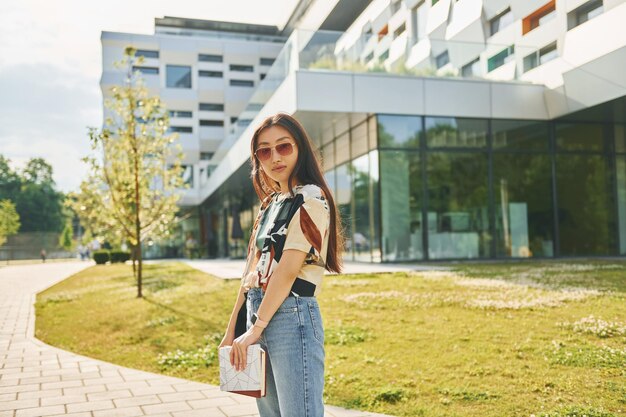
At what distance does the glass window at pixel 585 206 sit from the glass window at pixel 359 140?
634 centimetres

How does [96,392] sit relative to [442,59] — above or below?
below

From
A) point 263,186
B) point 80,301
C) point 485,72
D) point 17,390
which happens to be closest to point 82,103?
point 80,301

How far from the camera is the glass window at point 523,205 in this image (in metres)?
18.5

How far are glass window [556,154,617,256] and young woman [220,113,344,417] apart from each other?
18.2 meters

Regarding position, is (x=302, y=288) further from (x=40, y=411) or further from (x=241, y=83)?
(x=241, y=83)

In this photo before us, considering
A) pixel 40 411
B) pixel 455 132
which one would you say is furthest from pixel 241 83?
pixel 40 411

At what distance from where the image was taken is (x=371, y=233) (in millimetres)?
18062

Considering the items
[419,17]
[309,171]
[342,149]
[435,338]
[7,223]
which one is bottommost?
[435,338]

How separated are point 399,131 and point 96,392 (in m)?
13.8

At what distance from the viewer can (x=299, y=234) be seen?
7.60 ft

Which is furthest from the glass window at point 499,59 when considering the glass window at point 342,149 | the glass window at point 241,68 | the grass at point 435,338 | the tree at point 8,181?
the tree at point 8,181

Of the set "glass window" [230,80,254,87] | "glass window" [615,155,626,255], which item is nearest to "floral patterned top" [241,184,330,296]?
"glass window" [615,155,626,255]

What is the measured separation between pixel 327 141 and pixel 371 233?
15.7 feet

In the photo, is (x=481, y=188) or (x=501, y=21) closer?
(x=501, y=21)
